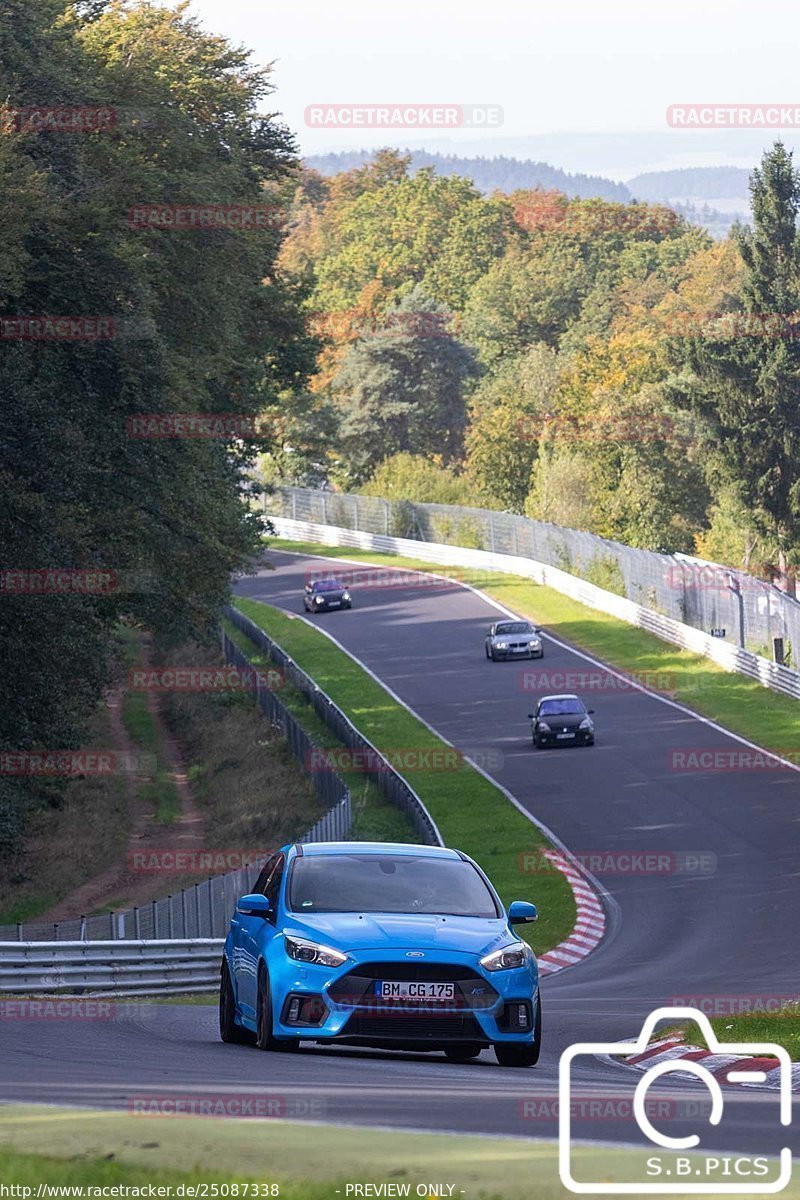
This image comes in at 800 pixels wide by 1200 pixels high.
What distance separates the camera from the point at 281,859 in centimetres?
1349

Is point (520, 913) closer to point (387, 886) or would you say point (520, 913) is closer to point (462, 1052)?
point (387, 886)

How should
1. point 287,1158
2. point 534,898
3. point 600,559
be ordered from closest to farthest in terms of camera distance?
point 287,1158 → point 534,898 → point 600,559

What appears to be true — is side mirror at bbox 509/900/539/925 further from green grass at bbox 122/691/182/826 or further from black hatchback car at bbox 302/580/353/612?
black hatchback car at bbox 302/580/353/612

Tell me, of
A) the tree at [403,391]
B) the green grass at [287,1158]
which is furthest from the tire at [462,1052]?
the tree at [403,391]

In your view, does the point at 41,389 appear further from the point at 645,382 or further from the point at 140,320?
the point at 645,382

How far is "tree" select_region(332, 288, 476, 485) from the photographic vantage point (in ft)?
407

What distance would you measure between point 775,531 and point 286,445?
40060 mm

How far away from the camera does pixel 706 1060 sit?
13953 mm

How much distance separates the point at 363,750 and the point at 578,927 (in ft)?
53.3

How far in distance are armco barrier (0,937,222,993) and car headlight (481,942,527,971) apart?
9.32 metres

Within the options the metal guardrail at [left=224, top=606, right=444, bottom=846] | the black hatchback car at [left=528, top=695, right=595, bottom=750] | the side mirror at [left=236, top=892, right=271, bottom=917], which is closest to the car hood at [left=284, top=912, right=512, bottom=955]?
the side mirror at [left=236, top=892, right=271, bottom=917]

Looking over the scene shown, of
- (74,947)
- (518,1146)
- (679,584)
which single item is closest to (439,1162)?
(518,1146)

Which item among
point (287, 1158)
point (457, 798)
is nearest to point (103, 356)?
point (457, 798)

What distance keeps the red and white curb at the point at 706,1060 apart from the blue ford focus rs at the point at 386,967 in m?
1.58
